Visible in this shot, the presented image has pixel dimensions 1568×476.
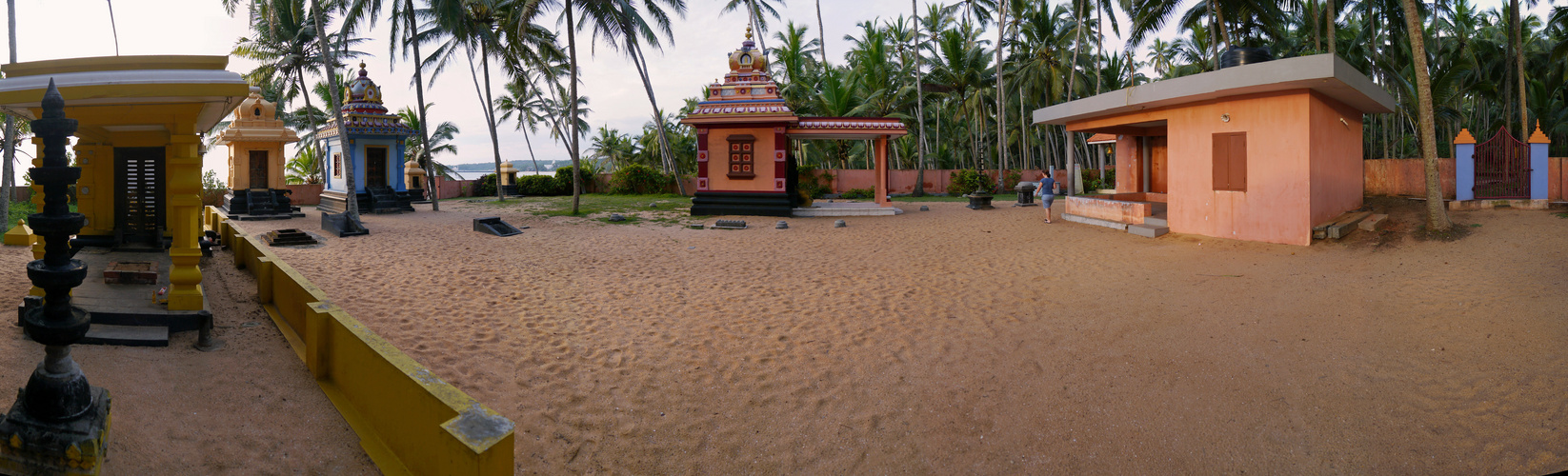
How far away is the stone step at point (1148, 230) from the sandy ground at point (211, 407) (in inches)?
434

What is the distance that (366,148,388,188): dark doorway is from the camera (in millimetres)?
20016

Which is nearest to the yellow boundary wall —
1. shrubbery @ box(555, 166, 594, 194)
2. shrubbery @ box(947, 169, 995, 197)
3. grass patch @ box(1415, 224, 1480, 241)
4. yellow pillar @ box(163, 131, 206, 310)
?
yellow pillar @ box(163, 131, 206, 310)

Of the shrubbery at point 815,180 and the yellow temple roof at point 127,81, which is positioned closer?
the yellow temple roof at point 127,81

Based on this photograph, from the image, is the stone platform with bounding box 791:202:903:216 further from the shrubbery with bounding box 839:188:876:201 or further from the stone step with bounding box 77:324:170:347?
the stone step with bounding box 77:324:170:347

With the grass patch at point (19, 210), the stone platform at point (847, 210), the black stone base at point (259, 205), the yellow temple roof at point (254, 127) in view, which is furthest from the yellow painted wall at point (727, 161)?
the grass patch at point (19, 210)

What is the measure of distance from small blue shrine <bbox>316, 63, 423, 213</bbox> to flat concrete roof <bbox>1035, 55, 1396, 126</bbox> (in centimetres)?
1754

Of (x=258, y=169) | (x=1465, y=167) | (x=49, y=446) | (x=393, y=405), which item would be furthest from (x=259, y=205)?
(x=1465, y=167)

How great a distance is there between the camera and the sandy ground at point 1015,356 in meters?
4.12

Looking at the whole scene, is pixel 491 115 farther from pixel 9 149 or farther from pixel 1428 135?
pixel 1428 135

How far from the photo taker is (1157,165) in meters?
17.5

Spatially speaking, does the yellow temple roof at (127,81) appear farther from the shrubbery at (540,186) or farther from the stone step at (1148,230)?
the shrubbery at (540,186)

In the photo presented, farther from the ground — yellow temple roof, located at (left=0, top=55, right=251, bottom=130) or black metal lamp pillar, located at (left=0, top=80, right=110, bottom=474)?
yellow temple roof, located at (left=0, top=55, right=251, bottom=130)

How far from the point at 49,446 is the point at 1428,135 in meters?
13.2

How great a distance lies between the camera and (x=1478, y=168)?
11602 mm
